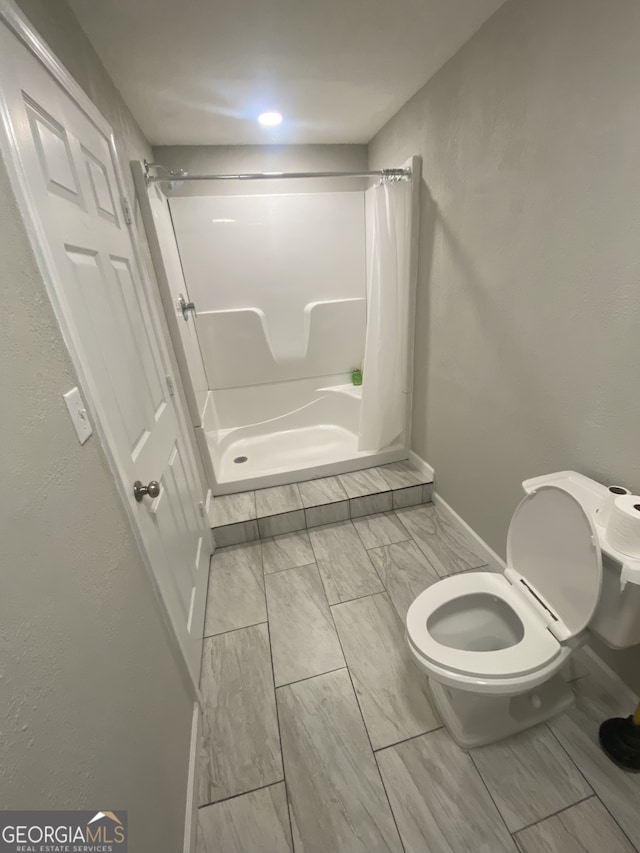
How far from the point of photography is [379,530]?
2.05 m

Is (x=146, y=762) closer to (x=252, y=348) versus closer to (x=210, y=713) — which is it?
(x=210, y=713)

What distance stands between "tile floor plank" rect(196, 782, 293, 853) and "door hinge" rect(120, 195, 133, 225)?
1.99m

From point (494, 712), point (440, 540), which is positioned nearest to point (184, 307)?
point (440, 540)

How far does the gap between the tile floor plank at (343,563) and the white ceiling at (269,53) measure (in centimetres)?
221

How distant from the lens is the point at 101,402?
0.84m

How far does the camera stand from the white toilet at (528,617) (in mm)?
933

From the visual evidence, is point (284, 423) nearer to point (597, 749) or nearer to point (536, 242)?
point (536, 242)

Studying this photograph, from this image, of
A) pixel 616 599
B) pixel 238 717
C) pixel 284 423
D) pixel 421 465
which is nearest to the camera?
pixel 616 599

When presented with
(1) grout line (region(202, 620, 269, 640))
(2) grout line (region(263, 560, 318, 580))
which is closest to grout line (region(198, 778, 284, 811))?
(1) grout line (region(202, 620, 269, 640))

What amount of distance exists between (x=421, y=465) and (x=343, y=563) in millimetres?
861

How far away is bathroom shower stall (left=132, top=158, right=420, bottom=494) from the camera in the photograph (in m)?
2.04

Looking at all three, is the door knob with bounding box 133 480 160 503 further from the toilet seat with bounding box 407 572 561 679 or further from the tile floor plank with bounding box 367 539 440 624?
the tile floor plank with bounding box 367 539 440 624

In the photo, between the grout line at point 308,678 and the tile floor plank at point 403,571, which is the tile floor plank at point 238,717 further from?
the tile floor plank at point 403,571

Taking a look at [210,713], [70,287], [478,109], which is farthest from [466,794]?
[478,109]
